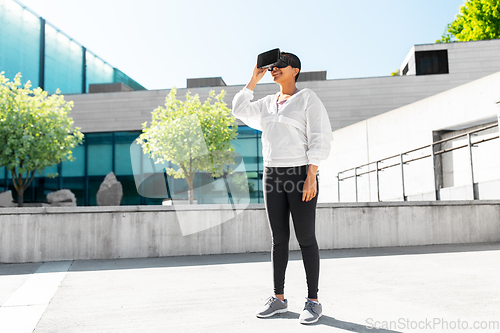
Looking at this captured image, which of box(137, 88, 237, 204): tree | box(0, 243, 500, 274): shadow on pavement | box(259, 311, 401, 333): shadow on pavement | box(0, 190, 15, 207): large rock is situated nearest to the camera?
box(259, 311, 401, 333): shadow on pavement

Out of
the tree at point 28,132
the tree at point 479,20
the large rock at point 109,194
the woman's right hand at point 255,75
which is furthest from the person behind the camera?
the tree at point 479,20

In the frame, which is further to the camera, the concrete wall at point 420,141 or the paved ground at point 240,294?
the concrete wall at point 420,141

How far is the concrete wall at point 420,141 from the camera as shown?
10.2 metres

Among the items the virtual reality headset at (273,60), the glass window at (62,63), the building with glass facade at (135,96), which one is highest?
the glass window at (62,63)

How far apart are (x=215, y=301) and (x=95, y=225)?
11.4 ft

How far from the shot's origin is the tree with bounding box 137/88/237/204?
51.6ft

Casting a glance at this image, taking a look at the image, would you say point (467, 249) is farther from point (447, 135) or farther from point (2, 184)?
point (2, 184)

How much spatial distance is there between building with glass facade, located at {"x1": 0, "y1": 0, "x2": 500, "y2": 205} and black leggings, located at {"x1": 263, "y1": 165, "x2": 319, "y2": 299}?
68.7 feet

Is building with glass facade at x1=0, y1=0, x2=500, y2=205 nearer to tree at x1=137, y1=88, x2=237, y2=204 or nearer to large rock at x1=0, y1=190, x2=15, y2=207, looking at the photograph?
large rock at x1=0, y1=190, x2=15, y2=207

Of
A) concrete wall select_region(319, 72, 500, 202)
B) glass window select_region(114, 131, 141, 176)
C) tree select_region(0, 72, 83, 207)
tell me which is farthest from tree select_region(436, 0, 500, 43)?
tree select_region(0, 72, 83, 207)

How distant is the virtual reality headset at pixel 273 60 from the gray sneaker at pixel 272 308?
1.59m

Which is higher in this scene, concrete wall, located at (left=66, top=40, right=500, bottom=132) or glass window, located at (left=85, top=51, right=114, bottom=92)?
glass window, located at (left=85, top=51, right=114, bottom=92)

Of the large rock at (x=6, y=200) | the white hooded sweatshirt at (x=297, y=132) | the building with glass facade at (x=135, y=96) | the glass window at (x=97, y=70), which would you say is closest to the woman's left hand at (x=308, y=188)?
the white hooded sweatshirt at (x=297, y=132)

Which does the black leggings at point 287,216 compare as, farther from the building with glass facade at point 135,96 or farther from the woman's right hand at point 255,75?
the building with glass facade at point 135,96
